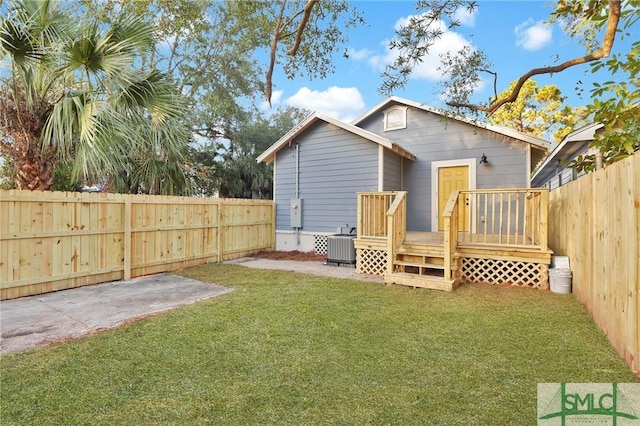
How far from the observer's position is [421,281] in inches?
224

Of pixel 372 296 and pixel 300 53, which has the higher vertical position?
pixel 300 53

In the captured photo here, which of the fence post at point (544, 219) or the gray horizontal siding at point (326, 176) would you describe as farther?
the gray horizontal siding at point (326, 176)

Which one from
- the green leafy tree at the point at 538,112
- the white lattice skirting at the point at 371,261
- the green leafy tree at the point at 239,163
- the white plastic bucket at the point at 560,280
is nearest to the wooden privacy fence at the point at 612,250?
the white plastic bucket at the point at 560,280

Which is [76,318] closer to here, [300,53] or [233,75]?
[300,53]

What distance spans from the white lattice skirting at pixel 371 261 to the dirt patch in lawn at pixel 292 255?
1868 mm

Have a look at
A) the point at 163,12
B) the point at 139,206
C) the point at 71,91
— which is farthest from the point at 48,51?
the point at 163,12

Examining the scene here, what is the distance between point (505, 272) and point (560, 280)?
2.79 feet

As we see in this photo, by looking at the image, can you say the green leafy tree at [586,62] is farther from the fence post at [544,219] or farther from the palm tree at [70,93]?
the palm tree at [70,93]

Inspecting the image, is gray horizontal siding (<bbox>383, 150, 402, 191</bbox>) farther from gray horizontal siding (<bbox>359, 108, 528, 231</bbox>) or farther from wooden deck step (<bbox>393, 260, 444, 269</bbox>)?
wooden deck step (<bbox>393, 260, 444, 269</bbox>)

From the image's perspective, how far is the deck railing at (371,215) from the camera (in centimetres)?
713

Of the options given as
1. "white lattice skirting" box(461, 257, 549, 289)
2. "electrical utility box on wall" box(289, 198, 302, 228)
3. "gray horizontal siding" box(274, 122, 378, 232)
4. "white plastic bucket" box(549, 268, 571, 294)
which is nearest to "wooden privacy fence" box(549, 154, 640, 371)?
"white plastic bucket" box(549, 268, 571, 294)

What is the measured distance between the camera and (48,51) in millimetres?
4512

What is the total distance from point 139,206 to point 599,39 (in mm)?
8978

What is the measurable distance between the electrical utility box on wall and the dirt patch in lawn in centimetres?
82
